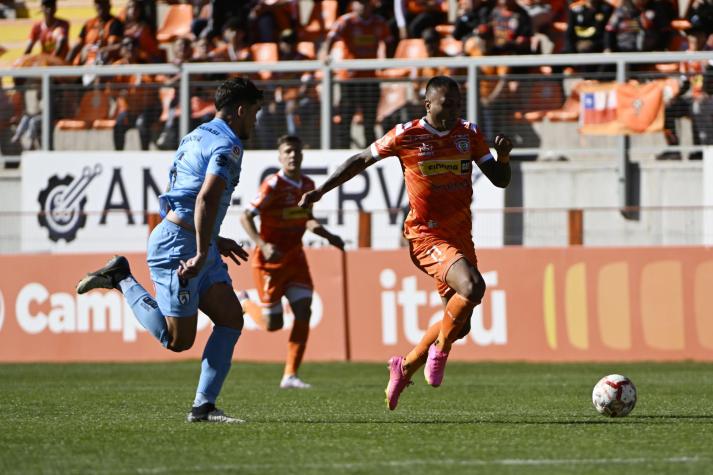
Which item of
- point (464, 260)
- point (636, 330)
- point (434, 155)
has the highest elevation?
point (434, 155)

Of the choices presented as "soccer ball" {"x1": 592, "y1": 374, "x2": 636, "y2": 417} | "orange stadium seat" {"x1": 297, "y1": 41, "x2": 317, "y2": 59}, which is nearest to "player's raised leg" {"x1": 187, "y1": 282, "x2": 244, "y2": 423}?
"soccer ball" {"x1": 592, "y1": 374, "x2": 636, "y2": 417}

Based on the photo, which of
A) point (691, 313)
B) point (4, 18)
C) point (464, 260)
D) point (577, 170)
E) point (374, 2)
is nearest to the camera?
point (464, 260)

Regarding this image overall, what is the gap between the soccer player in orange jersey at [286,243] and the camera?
14367mm

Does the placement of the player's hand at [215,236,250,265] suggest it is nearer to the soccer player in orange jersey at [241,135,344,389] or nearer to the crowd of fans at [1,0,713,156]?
the soccer player in orange jersey at [241,135,344,389]

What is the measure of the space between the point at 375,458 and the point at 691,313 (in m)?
10.9

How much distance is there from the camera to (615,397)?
9.54 m

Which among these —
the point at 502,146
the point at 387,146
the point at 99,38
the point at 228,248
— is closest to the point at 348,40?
the point at 99,38

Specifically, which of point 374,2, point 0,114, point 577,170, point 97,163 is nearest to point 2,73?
point 0,114

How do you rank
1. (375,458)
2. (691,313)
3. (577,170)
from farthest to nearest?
(577,170) < (691,313) < (375,458)

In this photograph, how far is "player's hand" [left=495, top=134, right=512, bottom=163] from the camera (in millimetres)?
9461

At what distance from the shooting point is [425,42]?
21.2m

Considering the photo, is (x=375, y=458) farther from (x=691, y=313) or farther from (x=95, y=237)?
(x=95, y=237)

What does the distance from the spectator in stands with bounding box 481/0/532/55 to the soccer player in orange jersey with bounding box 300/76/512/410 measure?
10318 mm

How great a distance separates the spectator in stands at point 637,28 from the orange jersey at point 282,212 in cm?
734
